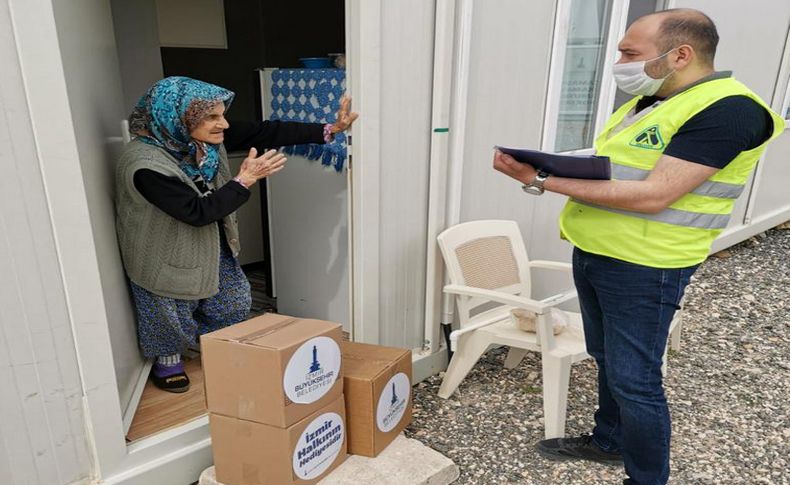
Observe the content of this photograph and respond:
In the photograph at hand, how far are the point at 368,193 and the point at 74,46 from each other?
1.11 metres

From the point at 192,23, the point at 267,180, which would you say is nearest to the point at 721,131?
the point at 267,180

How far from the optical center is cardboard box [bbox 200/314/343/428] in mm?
1573

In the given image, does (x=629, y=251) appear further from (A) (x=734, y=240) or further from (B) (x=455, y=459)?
(A) (x=734, y=240)

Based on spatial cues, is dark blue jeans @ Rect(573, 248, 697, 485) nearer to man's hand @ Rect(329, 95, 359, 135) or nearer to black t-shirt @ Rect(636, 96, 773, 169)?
black t-shirt @ Rect(636, 96, 773, 169)

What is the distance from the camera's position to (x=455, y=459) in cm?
212

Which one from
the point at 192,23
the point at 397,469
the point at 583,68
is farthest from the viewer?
the point at 192,23

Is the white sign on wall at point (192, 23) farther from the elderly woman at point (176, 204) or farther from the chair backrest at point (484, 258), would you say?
the chair backrest at point (484, 258)

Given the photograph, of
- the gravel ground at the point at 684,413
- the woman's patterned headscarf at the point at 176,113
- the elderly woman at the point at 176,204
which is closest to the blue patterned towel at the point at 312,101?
the elderly woman at the point at 176,204

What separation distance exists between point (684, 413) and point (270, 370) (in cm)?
202

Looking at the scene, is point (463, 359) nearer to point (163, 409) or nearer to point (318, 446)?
point (318, 446)

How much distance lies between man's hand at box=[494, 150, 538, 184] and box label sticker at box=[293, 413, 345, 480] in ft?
3.26

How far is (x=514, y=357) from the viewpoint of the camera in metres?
2.81

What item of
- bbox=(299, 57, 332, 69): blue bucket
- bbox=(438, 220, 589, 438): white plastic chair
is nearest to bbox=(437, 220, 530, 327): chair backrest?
bbox=(438, 220, 589, 438): white plastic chair

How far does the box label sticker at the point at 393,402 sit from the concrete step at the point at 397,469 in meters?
0.09
